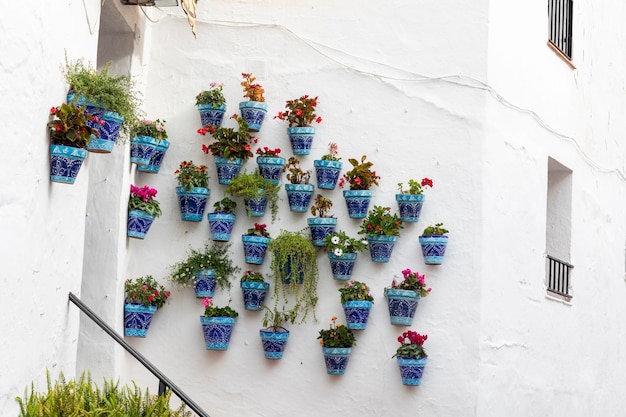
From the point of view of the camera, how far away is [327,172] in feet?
30.9

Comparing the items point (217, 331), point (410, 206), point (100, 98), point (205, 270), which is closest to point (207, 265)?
point (205, 270)

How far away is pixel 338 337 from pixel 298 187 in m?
1.38

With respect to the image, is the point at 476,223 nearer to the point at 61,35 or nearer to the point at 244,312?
the point at 244,312

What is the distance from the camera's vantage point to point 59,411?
653 centimetres

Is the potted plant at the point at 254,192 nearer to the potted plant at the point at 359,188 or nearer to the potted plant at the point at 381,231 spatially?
the potted plant at the point at 359,188

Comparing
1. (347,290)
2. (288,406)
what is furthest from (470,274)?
(288,406)

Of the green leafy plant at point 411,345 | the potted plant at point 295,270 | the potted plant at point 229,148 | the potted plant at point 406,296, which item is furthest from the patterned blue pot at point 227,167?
the green leafy plant at point 411,345

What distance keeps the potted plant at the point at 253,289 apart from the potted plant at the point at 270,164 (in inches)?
34.7

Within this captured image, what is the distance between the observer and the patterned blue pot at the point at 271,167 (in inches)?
373

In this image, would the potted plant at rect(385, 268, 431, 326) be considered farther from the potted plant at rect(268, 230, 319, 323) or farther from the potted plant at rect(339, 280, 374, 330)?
the potted plant at rect(268, 230, 319, 323)

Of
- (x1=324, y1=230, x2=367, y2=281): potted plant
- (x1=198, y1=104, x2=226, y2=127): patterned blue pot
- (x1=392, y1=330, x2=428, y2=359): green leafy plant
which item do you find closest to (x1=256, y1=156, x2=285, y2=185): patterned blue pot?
(x1=198, y1=104, x2=226, y2=127): patterned blue pot

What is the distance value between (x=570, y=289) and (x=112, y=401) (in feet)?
19.6

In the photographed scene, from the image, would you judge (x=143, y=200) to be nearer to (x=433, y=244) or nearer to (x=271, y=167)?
(x=271, y=167)

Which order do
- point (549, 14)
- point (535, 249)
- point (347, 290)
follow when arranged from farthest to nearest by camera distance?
point (549, 14) → point (535, 249) → point (347, 290)
